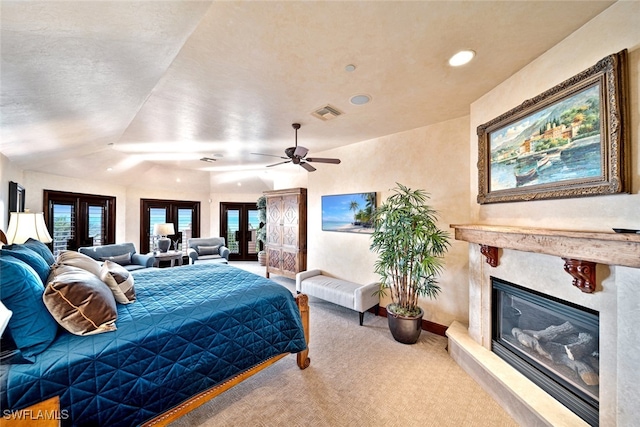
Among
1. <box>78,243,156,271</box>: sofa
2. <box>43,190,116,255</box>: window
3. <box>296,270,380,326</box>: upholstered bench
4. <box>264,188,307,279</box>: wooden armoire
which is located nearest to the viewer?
<box>296,270,380,326</box>: upholstered bench

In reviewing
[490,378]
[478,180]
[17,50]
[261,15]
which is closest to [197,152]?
[17,50]

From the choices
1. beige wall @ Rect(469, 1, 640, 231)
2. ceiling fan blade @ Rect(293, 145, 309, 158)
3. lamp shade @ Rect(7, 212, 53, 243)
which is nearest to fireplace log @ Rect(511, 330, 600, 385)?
beige wall @ Rect(469, 1, 640, 231)

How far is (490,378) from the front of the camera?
6.66 feet

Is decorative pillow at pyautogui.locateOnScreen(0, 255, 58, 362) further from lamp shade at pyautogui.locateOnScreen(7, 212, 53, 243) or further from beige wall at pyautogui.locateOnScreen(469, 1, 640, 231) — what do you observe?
beige wall at pyautogui.locateOnScreen(469, 1, 640, 231)

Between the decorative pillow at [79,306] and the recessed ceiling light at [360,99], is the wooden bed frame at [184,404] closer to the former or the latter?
the decorative pillow at [79,306]

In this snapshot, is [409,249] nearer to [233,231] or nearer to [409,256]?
[409,256]

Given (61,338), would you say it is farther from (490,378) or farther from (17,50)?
(490,378)

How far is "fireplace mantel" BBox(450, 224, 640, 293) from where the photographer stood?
1196 millimetres

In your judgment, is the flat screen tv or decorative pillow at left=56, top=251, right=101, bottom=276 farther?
the flat screen tv

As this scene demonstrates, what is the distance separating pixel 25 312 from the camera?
51.0 inches

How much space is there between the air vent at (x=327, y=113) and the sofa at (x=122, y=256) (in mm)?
4378

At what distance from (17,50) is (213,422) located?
2.56 m

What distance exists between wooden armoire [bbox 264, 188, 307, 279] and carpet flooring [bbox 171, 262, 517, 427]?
239cm

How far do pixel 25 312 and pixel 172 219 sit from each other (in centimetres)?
646
